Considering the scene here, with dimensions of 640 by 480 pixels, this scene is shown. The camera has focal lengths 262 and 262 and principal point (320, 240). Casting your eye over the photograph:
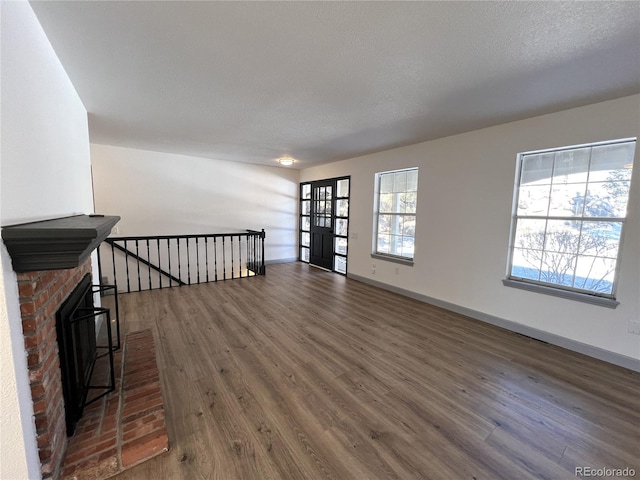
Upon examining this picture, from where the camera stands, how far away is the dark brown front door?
618 cm

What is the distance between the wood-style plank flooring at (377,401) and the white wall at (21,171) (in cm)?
60

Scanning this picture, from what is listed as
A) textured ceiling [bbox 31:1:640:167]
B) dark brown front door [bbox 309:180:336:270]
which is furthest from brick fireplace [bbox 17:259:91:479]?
dark brown front door [bbox 309:180:336:270]

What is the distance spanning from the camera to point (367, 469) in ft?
4.84

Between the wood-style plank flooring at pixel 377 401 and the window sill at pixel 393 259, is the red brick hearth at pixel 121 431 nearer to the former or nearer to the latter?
the wood-style plank flooring at pixel 377 401

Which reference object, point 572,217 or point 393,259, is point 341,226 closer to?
point 393,259

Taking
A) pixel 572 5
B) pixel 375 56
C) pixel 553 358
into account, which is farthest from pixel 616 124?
pixel 375 56

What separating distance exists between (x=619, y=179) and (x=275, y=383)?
3.75 metres

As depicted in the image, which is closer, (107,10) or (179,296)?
(107,10)

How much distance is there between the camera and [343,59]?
6.16ft

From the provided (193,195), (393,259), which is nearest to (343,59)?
(393,259)

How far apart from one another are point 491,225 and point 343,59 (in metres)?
2.79

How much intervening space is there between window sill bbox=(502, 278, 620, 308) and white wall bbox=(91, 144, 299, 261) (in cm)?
516

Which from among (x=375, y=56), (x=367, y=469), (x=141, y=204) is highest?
(x=375, y=56)

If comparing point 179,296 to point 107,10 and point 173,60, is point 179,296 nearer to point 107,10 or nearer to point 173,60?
point 173,60
